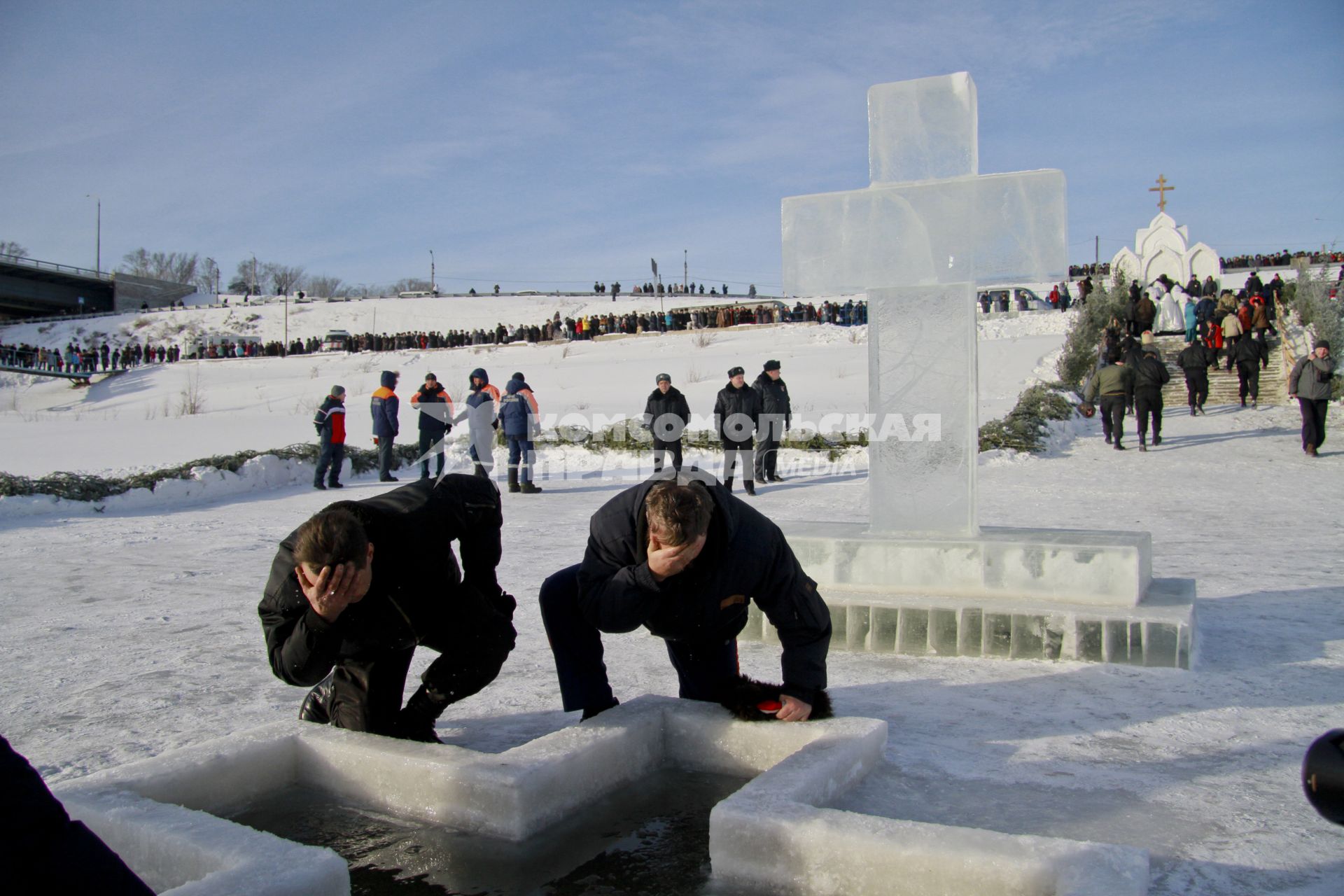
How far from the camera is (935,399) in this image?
17.2 feet

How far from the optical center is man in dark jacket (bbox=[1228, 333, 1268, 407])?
19.0 m

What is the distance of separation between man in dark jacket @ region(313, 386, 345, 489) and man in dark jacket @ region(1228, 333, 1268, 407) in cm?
1634

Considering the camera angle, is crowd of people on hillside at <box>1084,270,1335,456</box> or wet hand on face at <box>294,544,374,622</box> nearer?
wet hand on face at <box>294,544,374,622</box>

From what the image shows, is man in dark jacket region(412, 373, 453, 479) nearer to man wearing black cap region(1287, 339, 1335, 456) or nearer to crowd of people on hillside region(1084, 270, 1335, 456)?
crowd of people on hillside region(1084, 270, 1335, 456)

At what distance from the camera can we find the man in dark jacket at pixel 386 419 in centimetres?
1396

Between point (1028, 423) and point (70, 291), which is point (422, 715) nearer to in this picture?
point (1028, 423)

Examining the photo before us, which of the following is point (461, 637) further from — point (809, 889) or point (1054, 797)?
point (1054, 797)

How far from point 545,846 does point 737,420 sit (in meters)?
9.84

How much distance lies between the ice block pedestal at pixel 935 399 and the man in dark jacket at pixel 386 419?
9.39 metres

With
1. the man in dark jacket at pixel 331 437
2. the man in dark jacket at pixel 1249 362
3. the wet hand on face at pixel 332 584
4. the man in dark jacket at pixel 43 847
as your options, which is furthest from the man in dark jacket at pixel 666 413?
the man in dark jacket at pixel 1249 362

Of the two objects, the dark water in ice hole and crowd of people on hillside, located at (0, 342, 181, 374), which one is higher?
crowd of people on hillside, located at (0, 342, 181, 374)

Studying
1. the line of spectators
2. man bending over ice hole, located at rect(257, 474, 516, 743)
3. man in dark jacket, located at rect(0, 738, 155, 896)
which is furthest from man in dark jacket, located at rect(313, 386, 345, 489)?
the line of spectators

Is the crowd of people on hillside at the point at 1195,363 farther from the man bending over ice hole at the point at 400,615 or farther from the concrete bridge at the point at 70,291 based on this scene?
the concrete bridge at the point at 70,291

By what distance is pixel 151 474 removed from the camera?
1250cm
